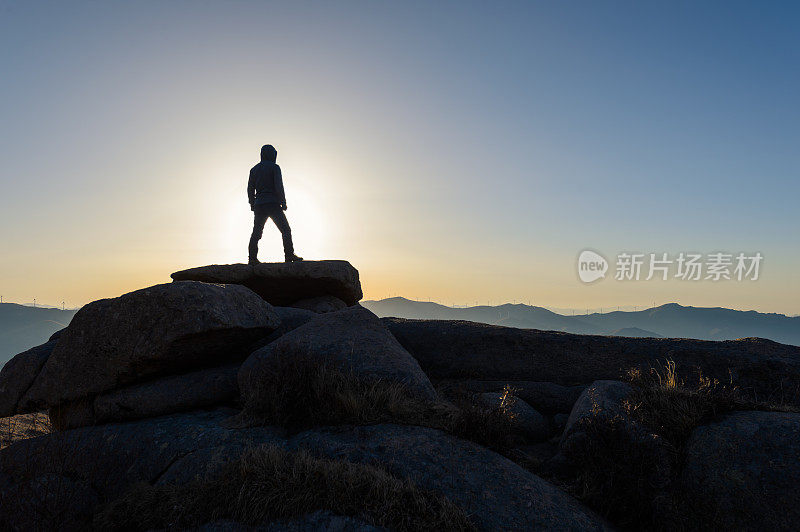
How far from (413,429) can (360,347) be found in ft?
7.43

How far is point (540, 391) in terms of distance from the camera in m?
9.84

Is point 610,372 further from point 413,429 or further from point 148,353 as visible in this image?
point 148,353

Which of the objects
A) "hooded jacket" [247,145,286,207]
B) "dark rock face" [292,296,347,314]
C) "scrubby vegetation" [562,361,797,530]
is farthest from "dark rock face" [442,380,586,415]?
"hooded jacket" [247,145,286,207]

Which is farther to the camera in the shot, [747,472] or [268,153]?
[268,153]

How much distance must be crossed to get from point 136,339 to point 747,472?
9357mm

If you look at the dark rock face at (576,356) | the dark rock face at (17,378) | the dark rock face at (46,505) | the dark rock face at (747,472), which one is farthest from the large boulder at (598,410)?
the dark rock face at (17,378)

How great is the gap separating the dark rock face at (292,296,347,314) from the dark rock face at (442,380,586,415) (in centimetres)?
564

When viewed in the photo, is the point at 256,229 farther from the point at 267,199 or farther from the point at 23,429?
the point at 23,429

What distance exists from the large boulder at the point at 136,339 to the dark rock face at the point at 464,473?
3140mm

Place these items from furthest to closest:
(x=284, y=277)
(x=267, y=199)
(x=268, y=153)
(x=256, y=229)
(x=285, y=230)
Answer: (x=268, y=153)
(x=285, y=230)
(x=256, y=229)
(x=267, y=199)
(x=284, y=277)

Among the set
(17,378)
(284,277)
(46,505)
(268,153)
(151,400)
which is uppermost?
(268,153)

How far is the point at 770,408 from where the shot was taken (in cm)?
636

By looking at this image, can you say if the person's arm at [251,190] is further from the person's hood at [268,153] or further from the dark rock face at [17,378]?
the dark rock face at [17,378]

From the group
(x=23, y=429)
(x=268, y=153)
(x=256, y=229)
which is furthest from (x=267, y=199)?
(x=23, y=429)
